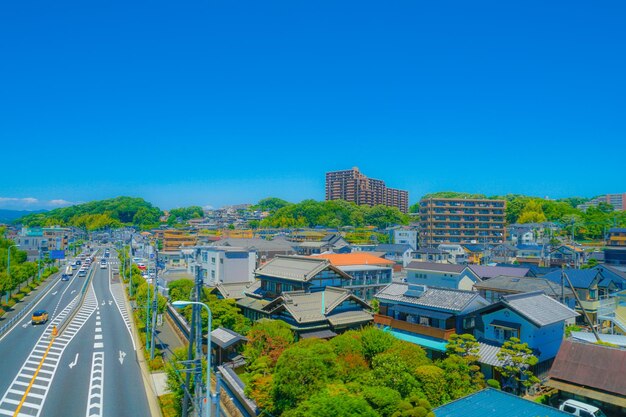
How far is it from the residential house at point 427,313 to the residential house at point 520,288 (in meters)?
13.2

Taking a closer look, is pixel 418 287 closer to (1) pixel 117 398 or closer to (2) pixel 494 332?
(2) pixel 494 332

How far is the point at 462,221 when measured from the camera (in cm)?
11519

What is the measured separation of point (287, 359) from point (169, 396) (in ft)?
36.2

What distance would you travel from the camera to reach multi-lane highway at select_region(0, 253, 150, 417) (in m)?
26.4

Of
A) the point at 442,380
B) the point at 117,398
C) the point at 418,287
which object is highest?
the point at 418,287

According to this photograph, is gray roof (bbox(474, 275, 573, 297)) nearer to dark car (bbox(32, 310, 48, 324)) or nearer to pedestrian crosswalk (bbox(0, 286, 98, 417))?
pedestrian crosswalk (bbox(0, 286, 98, 417))

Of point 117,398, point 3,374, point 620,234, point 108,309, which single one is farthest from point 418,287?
point 620,234

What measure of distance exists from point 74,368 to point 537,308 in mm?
35876

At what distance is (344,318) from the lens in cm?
3584

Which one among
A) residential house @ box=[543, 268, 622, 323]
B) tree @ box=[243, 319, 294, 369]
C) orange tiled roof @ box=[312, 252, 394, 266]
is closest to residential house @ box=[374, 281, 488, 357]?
tree @ box=[243, 319, 294, 369]

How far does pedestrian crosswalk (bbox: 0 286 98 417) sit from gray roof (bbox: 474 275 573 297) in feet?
142

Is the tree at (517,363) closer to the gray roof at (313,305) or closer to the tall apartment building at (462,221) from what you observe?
the gray roof at (313,305)

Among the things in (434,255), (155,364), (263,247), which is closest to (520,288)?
(155,364)

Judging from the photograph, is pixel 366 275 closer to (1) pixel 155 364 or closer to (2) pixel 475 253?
(1) pixel 155 364
